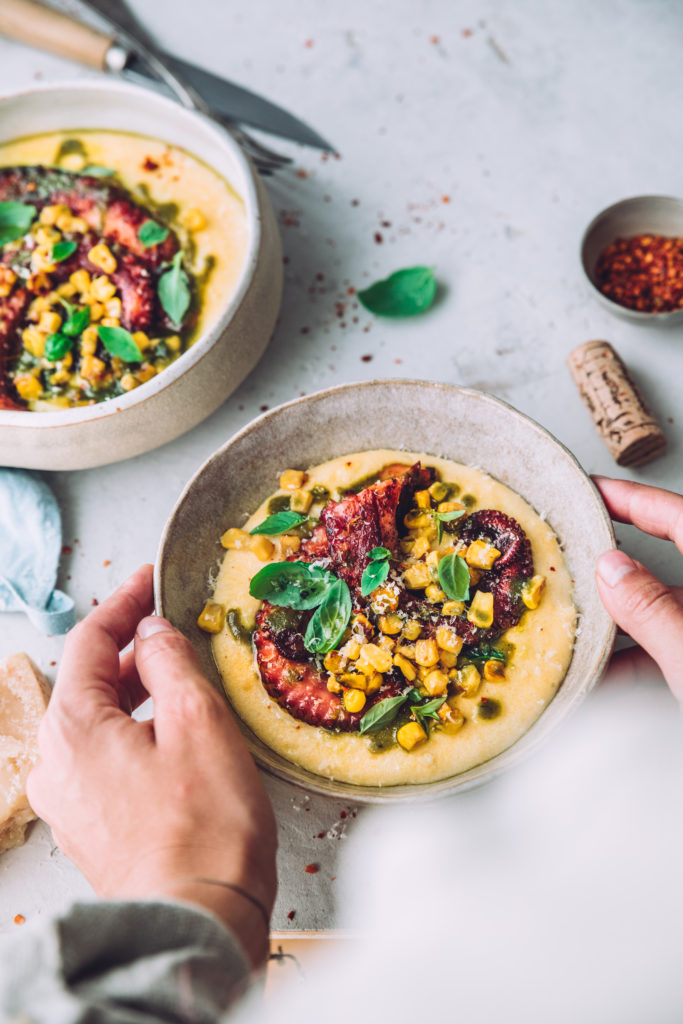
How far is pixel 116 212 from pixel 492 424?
52.1 inches

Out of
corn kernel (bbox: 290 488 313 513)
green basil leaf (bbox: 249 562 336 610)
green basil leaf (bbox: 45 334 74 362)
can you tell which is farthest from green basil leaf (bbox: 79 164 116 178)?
green basil leaf (bbox: 249 562 336 610)

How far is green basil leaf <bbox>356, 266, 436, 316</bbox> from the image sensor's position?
2500 mm

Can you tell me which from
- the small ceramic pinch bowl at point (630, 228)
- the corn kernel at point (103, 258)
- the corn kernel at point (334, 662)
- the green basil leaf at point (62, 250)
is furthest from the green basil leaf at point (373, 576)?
the green basil leaf at point (62, 250)

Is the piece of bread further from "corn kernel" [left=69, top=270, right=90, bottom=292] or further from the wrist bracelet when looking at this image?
"corn kernel" [left=69, top=270, right=90, bottom=292]

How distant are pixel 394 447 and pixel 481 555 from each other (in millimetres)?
428

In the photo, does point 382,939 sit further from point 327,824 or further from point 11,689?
point 11,689

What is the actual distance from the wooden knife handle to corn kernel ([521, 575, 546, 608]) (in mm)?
2275

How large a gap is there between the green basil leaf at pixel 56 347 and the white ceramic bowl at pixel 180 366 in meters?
0.28

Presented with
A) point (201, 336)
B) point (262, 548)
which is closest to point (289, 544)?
point (262, 548)

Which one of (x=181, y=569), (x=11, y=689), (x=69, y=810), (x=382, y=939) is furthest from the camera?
(x=11, y=689)

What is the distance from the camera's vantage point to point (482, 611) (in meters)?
1.85

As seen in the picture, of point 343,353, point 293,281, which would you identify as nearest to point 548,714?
point 343,353

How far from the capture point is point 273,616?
1.89 meters

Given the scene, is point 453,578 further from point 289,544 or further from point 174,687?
point 174,687
